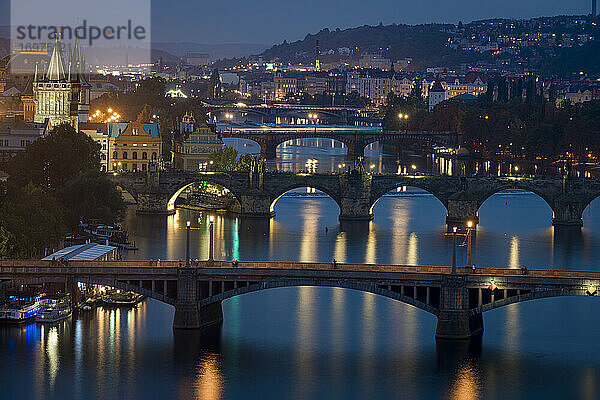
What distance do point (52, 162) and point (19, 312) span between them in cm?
2757

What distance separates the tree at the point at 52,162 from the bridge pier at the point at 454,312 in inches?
1274

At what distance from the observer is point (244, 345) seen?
5228 cm

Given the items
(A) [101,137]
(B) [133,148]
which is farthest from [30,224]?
(A) [101,137]

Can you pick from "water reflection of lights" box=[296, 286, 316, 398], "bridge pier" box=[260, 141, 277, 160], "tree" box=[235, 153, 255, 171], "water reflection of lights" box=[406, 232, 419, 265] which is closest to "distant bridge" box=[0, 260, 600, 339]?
"water reflection of lights" box=[296, 286, 316, 398]

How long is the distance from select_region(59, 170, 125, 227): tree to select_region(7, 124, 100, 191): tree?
1887 millimetres

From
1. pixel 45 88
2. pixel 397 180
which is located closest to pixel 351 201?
pixel 397 180

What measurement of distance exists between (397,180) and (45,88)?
27.2 m

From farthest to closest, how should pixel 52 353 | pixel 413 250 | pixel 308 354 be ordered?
1. pixel 413 250
2. pixel 308 354
3. pixel 52 353

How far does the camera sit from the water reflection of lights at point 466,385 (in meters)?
47.2

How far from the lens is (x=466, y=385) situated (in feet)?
158

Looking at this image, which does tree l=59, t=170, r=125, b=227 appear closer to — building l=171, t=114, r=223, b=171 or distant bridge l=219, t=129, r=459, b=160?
building l=171, t=114, r=223, b=171

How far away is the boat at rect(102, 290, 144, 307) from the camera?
57969 millimetres

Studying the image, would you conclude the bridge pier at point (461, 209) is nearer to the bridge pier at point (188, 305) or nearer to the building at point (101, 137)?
the building at point (101, 137)

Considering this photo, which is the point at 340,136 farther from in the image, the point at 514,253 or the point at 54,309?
the point at 54,309
